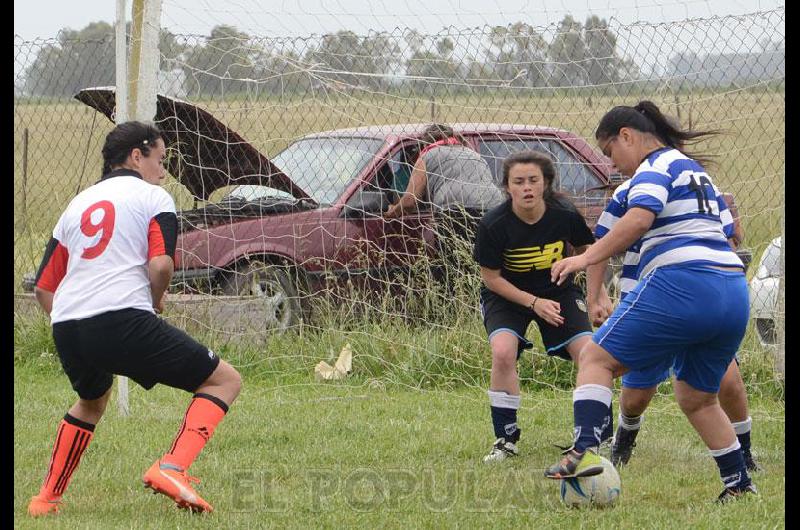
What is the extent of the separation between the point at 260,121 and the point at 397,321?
1.70 m

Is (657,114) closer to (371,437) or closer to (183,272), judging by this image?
(371,437)

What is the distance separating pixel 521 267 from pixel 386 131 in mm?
2360

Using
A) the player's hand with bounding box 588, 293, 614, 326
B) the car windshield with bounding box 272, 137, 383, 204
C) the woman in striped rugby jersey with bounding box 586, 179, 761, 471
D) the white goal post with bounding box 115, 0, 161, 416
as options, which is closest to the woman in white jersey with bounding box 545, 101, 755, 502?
the woman in striped rugby jersey with bounding box 586, 179, 761, 471

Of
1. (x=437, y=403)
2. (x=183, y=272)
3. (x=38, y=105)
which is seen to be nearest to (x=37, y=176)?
(x=38, y=105)

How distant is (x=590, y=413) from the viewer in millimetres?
5117

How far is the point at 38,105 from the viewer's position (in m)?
9.77

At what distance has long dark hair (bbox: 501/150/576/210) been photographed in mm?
6305

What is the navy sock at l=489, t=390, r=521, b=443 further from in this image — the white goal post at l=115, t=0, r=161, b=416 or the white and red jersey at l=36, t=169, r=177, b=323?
the white goal post at l=115, t=0, r=161, b=416

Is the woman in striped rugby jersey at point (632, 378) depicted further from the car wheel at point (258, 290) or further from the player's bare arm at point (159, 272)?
the car wheel at point (258, 290)

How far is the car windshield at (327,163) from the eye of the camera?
8.45 meters

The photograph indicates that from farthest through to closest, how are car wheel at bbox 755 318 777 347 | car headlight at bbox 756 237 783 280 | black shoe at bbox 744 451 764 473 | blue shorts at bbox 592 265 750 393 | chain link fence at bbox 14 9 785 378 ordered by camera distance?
car headlight at bbox 756 237 783 280 → car wheel at bbox 755 318 777 347 → chain link fence at bbox 14 9 785 378 → black shoe at bbox 744 451 764 473 → blue shorts at bbox 592 265 750 393

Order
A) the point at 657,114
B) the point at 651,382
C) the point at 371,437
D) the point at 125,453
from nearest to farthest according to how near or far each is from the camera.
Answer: the point at 657,114, the point at 651,382, the point at 125,453, the point at 371,437

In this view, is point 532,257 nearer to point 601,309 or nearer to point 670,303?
point 601,309

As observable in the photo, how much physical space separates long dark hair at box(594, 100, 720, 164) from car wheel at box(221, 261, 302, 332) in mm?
3670
